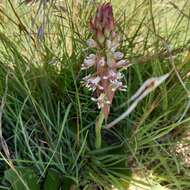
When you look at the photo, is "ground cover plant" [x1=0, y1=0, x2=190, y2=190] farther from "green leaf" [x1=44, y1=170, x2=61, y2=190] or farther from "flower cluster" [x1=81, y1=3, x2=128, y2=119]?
"flower cluster" [x1=81, y1=3, x2=128, y2=119]

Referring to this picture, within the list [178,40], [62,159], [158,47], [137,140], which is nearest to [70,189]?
[62,159]

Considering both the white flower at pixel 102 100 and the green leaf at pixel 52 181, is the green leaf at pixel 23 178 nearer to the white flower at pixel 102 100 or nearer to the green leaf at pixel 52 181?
the green leaf at pixel 52 181

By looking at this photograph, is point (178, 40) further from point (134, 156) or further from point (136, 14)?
point (134, 156)

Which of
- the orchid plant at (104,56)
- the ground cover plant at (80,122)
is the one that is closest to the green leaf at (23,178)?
the ground cover plant at (80,122)

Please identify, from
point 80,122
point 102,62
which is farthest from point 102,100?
point 80,122

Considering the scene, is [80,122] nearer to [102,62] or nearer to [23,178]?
[23,178]
